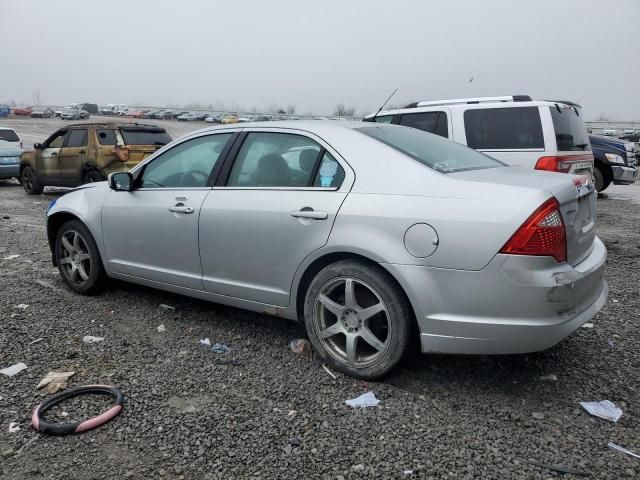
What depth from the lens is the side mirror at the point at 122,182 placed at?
14.6 ft

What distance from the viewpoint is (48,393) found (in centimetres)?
314

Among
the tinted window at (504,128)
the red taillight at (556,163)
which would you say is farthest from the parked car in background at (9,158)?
the red taillight at (556,163)

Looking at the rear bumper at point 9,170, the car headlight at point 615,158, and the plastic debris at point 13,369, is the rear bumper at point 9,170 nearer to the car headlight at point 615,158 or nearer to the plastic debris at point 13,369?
the plastic debris at point 13,369

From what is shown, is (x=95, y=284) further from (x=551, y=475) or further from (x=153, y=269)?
(x=551, y=475)

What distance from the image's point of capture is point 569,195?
2.96 metres

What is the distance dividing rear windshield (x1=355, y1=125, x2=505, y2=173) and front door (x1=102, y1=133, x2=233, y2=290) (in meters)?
1.24

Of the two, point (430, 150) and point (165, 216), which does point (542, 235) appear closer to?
point (430, 150)

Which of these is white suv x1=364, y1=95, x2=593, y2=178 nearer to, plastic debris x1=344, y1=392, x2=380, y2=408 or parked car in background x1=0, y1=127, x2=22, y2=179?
plastic debris x1=344, y1=392, x2=380, y2=408

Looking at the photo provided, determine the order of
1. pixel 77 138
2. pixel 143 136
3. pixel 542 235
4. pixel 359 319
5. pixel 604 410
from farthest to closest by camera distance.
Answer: pixel 77 138
pixel 143 136
pixel 359 319
pixel 604 410
pixel 542 235

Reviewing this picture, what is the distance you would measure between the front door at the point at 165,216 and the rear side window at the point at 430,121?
4295 mm

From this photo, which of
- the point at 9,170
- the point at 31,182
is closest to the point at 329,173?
the point at 31,182

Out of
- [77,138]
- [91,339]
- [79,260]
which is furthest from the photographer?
[77,138]

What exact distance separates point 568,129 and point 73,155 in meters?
9.81

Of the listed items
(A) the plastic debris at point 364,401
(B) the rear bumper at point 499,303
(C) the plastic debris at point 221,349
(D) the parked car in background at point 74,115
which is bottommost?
(D) the parked car in background at point 74,115
